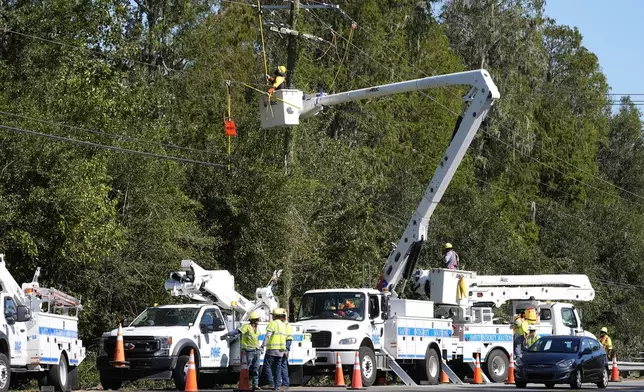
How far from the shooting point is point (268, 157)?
36.2 metres

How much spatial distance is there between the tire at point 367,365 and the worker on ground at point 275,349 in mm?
4597

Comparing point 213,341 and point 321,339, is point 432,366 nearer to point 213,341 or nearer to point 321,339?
point 321,339

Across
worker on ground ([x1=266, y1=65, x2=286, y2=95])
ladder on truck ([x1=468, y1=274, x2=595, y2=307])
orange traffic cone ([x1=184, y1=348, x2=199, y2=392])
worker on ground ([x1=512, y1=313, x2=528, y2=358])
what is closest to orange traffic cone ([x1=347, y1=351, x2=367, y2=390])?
Answer: orange traffic cone ([x1=184, y1=348, x2=199, y2=392])

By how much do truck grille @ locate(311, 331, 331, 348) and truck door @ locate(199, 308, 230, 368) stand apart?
7.19 feet

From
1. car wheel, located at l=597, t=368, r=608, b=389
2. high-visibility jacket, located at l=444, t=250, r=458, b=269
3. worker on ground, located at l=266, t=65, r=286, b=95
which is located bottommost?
car wheel, located at l=597, t=368, r=608, b=389

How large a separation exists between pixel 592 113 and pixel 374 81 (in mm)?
28845

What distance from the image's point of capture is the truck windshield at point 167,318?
24.9 m

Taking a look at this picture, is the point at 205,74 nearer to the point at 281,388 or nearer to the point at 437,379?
the point at 437,379

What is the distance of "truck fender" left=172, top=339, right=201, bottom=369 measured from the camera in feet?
78.5

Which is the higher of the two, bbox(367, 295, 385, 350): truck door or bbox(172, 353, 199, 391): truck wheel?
bbox(367, 295, 385, 350): truck door

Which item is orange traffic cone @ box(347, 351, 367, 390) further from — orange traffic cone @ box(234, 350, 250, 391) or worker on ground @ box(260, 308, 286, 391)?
orange traffic cone @ box(234, 350, 250, 391)

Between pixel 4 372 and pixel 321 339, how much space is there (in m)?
8.47

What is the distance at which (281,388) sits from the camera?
22859 mm

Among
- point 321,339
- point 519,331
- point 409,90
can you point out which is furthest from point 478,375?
point 409,90
